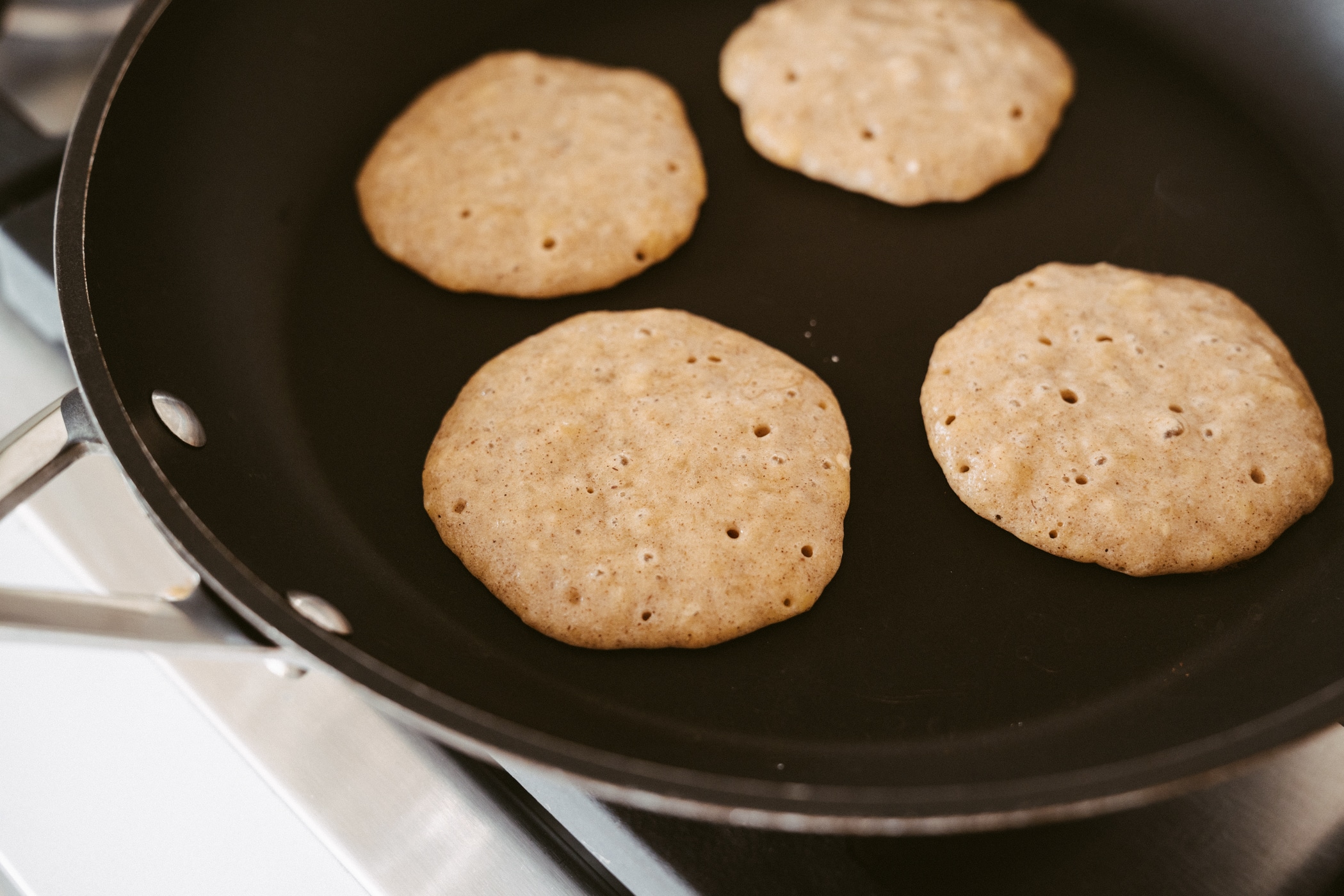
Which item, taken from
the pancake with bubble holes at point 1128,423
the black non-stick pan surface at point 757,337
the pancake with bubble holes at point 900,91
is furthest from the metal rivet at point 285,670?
the pancake with bubble holes at point 900,91

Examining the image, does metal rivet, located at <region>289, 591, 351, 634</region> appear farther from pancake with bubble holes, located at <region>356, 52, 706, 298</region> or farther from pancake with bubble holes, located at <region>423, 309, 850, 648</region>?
pancake with bubble holes, located at <region>356, 52, 706, 298</region>

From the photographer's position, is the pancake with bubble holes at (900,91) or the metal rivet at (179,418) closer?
the metal rivet at (179,418)

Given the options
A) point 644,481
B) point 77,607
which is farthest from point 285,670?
point 644,481

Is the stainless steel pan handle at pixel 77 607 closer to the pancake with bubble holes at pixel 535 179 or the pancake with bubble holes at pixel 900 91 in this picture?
the pancake with bubble holes at pixel 535 179

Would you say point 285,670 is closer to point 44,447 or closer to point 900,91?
point 44,447

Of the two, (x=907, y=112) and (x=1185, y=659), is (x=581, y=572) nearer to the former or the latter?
(x=1185, y=659)

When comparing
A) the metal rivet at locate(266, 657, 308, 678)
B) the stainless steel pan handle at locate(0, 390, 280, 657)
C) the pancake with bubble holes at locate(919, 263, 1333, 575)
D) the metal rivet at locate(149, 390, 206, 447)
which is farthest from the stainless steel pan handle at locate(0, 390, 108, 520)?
the pancake with bubble holes at locate(919, 263, 1333, 575)
